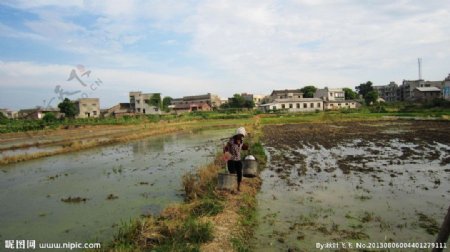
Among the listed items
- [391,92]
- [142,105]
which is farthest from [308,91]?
[142,105]

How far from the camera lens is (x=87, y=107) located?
2566 inches

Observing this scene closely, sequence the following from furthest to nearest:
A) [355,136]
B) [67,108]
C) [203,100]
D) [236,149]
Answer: [203,100], [67,108], [355,136], [236,149]

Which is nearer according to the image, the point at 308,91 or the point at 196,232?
the point at 196,232

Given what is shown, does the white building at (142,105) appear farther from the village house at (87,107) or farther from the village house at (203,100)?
the village house at (203,100)

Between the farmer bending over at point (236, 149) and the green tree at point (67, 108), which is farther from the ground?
the green tree at point (67, 108)

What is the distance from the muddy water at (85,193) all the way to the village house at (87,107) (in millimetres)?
50246

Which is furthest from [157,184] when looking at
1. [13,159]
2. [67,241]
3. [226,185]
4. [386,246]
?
[13,159]

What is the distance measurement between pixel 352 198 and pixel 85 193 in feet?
23.3

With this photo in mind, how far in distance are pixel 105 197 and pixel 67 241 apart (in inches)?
120

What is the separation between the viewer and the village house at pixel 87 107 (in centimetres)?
6397

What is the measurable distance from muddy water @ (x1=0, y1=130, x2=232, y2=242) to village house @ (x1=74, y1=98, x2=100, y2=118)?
5025cm

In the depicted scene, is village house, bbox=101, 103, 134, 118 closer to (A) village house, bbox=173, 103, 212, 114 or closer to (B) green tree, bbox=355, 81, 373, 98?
(A) village house, bbox=173, 103, 212, 114

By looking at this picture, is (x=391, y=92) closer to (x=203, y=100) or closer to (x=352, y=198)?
(x=203, y=100)
